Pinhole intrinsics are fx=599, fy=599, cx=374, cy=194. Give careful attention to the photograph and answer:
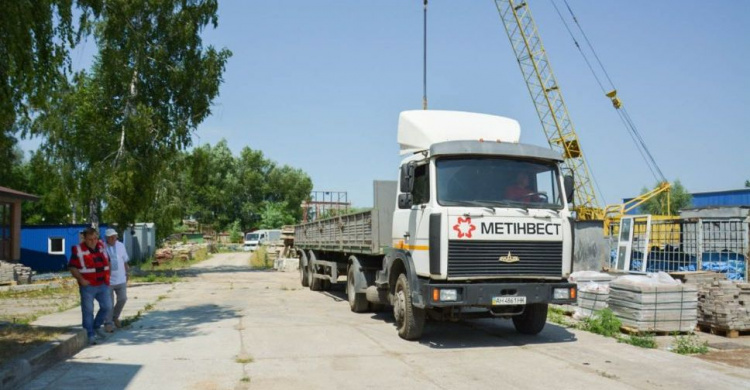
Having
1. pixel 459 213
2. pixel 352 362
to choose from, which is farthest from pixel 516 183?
pixel 352 362

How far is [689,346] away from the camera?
8.74m

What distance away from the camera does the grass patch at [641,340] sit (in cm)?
899

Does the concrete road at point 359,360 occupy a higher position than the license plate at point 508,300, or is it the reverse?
the license plate at point 508,300

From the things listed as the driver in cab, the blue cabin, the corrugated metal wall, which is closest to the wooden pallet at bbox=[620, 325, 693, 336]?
the driver in cab

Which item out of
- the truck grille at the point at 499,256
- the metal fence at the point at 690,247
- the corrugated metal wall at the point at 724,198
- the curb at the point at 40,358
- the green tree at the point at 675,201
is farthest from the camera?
the green tree at the point at 675,201

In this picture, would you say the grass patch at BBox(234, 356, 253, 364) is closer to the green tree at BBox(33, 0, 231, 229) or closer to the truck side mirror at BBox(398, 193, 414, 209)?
the truck side mirror at BBox(398, 193, 414, 209)

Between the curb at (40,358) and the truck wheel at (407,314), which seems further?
the truck wheel at (407,314)

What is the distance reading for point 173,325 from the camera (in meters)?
11.4

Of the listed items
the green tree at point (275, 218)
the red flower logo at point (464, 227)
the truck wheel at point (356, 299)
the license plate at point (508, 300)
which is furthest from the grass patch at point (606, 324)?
the green tree at point (275, 218)

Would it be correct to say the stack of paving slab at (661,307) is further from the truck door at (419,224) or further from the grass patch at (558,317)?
the truck door at (419,224)

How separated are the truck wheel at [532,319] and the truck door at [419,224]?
2266 millimetres

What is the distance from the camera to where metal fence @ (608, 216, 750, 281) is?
14852 millimetres

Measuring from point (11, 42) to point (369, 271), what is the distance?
7.50 metres

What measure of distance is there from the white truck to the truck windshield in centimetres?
2
